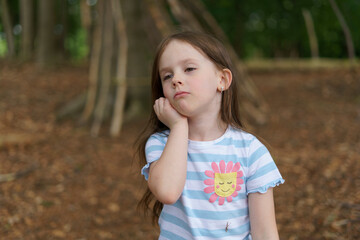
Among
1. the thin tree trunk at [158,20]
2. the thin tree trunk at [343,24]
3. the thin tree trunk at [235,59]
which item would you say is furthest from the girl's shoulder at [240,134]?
the thin tree trunk at [235,59]

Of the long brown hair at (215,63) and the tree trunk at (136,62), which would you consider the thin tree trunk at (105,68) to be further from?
the long brown hair at (215,63)

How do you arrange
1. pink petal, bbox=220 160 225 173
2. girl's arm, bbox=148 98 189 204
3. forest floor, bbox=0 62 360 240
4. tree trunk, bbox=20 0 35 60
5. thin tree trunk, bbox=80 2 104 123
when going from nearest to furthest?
1. girl's arm, bbox=148 98 189 204
2. pink petal, bbox=220 160 225 173
3. forest floor, bbox=0 62 360 240
4. thin tree trunk, bbox=80 2 104 123
5. tree trunk, bbox=20 0 35 60

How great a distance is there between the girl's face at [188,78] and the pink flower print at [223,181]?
24 centimetres

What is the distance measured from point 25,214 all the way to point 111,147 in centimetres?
171

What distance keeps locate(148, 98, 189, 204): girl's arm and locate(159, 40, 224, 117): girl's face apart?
3.0 inches

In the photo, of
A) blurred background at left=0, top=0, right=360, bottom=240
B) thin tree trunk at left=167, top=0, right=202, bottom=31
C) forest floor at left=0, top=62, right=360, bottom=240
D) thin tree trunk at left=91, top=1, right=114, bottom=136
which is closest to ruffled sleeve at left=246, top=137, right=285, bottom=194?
blurred background at left=0, top=0, right=360, bottom=240

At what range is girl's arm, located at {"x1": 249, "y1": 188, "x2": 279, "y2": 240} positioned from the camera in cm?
137

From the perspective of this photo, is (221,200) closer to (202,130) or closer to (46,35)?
(202,130)

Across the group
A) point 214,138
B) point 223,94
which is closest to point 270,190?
point 214,138

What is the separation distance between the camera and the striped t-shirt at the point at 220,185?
4.55 feet

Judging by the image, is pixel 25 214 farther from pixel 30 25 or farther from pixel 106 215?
pixel 30 25

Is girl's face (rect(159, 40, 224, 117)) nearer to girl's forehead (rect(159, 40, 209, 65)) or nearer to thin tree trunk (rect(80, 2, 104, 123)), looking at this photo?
girl's forehead (rect(159, 40, 209, 65))

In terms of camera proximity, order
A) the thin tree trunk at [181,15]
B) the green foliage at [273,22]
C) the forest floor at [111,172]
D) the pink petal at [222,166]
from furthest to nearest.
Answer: the green foliage at [273,22]
the thin tree trunk at [181,15]
the forest floor at [111,172]
the pink petal at [222,166]

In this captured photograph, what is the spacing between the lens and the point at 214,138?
148 cm
